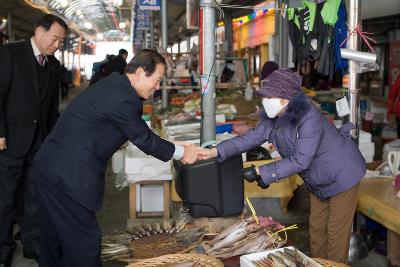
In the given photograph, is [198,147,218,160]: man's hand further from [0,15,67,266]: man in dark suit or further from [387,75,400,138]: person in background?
[387,75,400,138]: person in background

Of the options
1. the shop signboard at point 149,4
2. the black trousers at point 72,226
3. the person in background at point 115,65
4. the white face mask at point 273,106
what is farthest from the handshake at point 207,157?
the shop signboard at point 149,4

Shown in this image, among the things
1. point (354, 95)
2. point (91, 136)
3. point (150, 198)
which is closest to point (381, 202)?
point (354, 95)

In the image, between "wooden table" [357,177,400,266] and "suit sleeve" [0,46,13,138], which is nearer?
"wooden table" [357,177,400,266]

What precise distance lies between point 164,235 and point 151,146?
1.06m

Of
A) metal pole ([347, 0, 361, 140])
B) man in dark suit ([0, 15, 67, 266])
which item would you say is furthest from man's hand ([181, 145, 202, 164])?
metal pole ([347, 0, 361, 140])

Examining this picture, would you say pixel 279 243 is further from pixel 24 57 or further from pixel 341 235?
pixel 24 57

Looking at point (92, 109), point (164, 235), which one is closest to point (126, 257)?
point (164, 235)

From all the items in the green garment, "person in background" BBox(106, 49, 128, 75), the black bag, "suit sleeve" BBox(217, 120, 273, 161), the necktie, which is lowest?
the black bag

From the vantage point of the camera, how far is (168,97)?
9.89m

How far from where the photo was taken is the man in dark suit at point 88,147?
3094mm

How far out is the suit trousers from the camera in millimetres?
3725

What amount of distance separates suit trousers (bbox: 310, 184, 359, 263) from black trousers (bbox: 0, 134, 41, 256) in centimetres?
248

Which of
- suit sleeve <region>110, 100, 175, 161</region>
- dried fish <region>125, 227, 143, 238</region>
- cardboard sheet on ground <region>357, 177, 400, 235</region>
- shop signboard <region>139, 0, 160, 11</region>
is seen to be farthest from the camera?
shop signboard <region>139, 0, 160, 11</region>

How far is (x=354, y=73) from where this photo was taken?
457 centimetres
